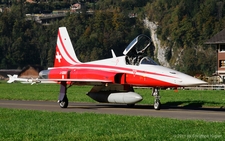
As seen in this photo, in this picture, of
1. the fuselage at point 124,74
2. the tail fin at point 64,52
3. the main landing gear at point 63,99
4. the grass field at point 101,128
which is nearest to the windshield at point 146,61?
the fuselage at point 124,74

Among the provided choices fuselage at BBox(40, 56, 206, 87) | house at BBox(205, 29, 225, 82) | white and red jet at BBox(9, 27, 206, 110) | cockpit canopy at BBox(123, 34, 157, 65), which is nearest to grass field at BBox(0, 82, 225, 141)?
fuselage at BBox(40, 56, 206, 87)

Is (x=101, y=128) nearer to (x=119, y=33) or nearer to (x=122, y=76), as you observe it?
(x=122, y=76)

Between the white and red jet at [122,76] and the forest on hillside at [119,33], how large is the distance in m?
106

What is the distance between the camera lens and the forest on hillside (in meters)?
149

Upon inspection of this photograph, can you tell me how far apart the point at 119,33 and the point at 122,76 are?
14088cm

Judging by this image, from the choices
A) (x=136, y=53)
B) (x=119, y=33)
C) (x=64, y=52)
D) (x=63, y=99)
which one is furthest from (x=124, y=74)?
(x=119, y=33)

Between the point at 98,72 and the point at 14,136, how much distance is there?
13.0 meters

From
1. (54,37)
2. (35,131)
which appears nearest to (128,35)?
(54,37)

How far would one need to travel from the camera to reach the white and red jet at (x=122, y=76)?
28.6 meters

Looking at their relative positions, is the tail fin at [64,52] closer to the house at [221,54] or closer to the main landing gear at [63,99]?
the main landing gear at [63,99]

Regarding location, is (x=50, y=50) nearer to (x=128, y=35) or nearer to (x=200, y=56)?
(x=128, y=35)

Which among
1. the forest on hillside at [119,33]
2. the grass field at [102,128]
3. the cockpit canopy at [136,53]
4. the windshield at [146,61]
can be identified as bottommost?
the grass field at [102,128]

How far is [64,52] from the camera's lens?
113 feet

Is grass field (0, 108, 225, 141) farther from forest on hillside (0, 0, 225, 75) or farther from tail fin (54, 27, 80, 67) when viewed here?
forest on hillside (0, 0, 225, 75)
